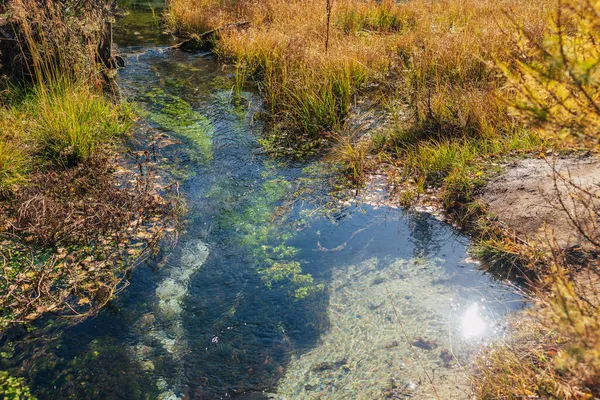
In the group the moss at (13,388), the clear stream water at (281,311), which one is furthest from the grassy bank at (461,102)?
the moss at (13,388)

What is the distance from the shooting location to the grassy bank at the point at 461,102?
77.9 inches

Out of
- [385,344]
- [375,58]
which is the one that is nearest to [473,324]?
[385,344]

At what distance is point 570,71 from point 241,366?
2676 millimetres

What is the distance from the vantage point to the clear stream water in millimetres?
3232

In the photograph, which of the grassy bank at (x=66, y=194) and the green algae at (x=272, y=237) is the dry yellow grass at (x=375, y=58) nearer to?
the green algae at (x=272, y=237)

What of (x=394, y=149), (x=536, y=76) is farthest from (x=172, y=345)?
(x=394, y=149)

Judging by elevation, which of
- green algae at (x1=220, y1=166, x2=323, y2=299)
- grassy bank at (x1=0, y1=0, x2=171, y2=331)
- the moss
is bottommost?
green algae at (x1=220, y1=166, x2=323, y2=299)

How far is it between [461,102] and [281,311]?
12.4ft

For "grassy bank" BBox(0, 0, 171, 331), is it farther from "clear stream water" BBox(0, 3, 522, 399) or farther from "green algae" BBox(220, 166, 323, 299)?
"green algae" BBox(220, 166, 323, 299)

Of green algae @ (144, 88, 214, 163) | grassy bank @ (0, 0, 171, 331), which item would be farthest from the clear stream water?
green algae @ (144, 88, 214, 163)

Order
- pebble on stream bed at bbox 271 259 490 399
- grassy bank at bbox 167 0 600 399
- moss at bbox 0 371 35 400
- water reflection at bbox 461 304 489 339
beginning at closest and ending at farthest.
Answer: grassy bank at bbox 167 0 600 399 → moss at bbox 0 371 35 400 → pebble on stream bed at bbox 271 259 490 399 → water reflection at bbox 461 304 489 339

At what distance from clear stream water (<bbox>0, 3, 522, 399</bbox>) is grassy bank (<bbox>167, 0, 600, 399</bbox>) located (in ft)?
1.26

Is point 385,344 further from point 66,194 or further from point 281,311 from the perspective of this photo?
point 66,194

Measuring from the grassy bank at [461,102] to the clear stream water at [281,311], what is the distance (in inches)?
15.1
